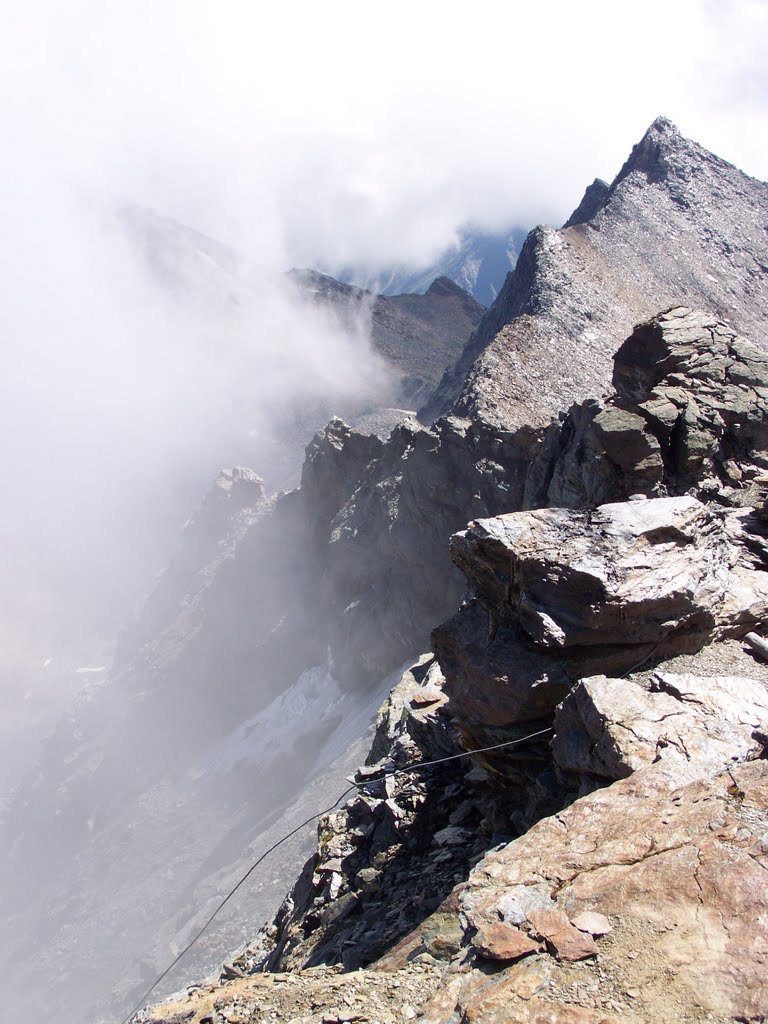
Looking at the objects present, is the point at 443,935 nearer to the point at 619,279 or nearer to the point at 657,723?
the point at 657,723

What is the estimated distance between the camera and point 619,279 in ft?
208

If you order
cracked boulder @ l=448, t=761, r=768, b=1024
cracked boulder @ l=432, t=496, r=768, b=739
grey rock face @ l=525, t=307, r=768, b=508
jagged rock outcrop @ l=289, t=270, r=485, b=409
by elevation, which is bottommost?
cracked boulder @ l=448, t=761, r=768, b=1024

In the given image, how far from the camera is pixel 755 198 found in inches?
3051

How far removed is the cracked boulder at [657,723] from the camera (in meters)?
10.3

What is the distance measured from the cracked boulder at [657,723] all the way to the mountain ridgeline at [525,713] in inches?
2.1

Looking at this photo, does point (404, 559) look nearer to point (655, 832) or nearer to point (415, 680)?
point (415, 680)

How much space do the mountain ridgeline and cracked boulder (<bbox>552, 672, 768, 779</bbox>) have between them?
0.05 metres

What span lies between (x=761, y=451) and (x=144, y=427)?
16031 centimetres

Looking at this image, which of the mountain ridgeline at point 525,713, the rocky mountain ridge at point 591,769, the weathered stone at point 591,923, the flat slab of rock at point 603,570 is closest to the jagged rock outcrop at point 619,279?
the mountain ridgeline at point 525,713

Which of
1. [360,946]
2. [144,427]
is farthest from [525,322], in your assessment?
[144,427]

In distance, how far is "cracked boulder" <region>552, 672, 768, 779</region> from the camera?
10320 mm

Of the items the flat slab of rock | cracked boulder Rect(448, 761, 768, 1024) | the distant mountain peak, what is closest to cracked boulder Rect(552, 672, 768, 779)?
cracked boulder Rect(448, 761, 768, 1024)

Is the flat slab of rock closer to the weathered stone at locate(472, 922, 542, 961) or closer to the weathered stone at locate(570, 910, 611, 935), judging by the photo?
the weathered stone at locate(570, 910, 611, 935)

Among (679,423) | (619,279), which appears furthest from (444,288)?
(679,423)
